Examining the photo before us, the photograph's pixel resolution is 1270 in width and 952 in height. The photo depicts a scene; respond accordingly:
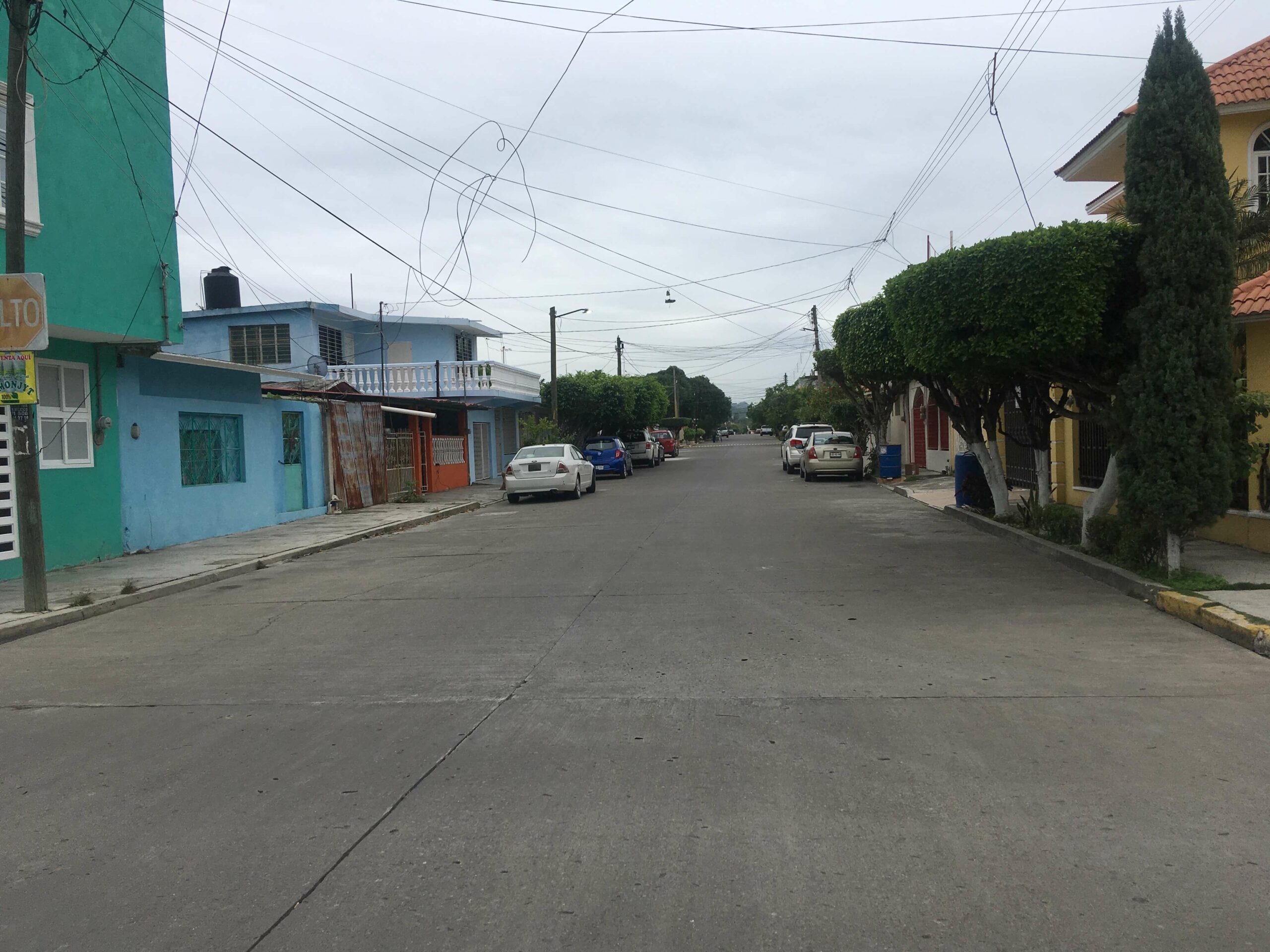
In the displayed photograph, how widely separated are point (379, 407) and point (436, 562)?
11.7m

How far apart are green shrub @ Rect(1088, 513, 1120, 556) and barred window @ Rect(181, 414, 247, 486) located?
1383 cm

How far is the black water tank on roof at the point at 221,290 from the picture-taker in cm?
3141

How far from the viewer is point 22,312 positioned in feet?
32.6

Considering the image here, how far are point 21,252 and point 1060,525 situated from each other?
41.4 ft

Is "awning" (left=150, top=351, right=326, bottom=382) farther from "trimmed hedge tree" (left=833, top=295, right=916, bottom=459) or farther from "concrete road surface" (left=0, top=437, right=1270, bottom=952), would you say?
"trimmed hedge tree" (left=833, top=295, right=916, bottom=459)

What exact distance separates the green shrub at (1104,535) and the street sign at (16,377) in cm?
1157

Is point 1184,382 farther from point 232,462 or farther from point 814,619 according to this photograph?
point 232,462

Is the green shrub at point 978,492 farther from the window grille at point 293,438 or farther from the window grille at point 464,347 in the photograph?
the window grille at point 464,347

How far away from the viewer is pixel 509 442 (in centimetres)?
3866

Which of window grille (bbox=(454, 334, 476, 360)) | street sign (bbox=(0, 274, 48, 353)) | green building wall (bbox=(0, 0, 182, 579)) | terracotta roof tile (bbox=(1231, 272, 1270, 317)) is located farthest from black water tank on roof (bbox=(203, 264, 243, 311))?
terracotta roof tile (bbox=(1231, 272, 1270, 317))

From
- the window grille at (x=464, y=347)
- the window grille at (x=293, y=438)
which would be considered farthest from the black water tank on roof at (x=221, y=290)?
the window grille at (x=293, y=438)

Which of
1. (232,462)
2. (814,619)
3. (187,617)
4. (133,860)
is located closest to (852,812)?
(133,860)

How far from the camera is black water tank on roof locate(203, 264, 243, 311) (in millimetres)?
31406

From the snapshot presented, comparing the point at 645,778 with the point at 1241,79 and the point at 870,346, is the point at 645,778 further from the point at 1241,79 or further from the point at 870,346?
the point at 1241,79
